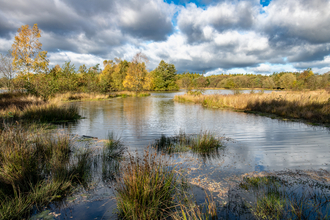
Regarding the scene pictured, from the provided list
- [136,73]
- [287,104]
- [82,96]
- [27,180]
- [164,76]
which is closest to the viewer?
[27,180]

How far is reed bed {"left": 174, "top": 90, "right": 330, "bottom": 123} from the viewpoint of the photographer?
41.3ft

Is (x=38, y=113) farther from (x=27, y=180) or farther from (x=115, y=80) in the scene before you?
(x=115, y=80)

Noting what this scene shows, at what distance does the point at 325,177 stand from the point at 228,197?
105 inches

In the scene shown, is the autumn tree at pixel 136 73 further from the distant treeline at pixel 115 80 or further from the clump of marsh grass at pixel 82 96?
the clump of marsh grass at pixel 82 96

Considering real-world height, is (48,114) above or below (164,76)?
below

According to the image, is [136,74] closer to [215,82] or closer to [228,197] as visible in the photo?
[228,197]

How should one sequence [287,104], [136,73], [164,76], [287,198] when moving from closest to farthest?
1. [287,198]
2. [287,104]
3. [136,73]
4. [164,76]

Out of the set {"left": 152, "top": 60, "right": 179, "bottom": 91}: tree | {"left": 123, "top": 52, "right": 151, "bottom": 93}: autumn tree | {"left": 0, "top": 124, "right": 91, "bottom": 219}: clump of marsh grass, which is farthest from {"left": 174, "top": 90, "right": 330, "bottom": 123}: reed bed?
{"left": 152, "top": 60, "right": 179, "bottom": 91}: tree

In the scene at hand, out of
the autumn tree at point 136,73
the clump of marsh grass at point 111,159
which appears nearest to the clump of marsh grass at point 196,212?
the clump of marsh grass at point 111,159

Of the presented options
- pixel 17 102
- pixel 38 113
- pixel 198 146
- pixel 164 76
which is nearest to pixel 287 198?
pixel 198 146

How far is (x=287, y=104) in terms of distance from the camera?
15.3 metres

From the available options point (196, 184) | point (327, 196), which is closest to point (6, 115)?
point (196, 184)

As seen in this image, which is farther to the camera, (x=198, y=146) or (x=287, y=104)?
(x=287, y=104)

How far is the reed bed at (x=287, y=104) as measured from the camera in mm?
12578
